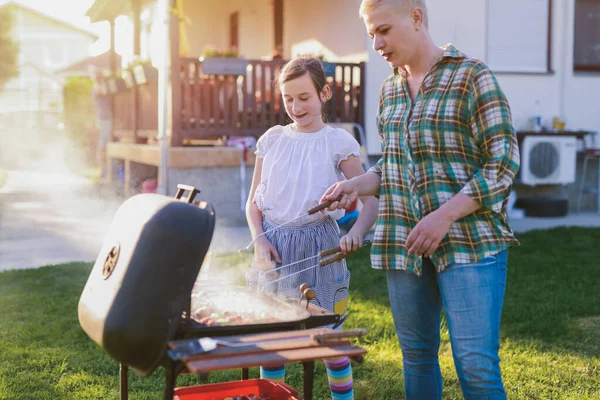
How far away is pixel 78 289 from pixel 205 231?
165 inches

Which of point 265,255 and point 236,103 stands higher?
point 236,103

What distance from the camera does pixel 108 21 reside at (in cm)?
1490

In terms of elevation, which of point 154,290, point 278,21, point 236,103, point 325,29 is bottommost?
point 154,290

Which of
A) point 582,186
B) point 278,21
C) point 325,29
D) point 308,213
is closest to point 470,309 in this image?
point 308,213

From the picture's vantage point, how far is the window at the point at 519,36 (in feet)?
34.8

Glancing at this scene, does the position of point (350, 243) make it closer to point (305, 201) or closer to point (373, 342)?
point (305, 201)

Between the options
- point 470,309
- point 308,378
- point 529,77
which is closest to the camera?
point 308,378

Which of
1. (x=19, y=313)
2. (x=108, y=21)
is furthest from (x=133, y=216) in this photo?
(x=108, y=21)

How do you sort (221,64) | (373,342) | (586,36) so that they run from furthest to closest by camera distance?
1. (586,36)
2. (221,64)
3. (373,342)

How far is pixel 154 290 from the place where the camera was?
2053 mm

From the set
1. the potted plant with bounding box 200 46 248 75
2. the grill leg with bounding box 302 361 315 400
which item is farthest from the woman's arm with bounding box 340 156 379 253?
the potted plant with bounding box 200 46 248 75

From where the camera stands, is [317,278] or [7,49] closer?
[317,278]

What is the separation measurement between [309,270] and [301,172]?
15.2 inches

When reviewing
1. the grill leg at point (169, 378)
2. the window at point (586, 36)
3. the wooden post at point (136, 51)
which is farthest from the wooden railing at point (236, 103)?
the grill leg at point (169, 378)
